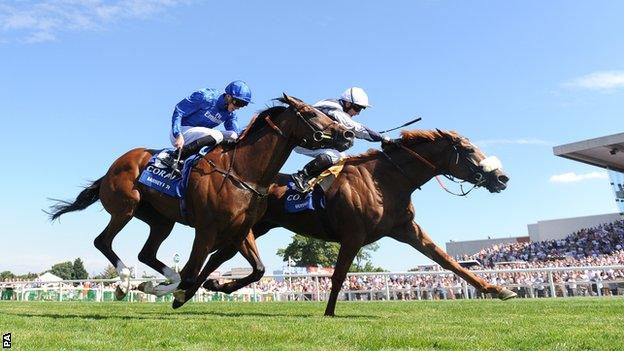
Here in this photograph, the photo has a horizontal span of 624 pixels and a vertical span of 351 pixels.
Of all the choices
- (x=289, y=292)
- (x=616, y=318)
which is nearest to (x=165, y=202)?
(x=616, y=318)

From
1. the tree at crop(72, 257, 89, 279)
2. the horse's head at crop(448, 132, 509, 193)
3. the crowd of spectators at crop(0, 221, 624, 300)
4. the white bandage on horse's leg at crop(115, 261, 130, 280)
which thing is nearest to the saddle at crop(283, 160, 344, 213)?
the horse's head at crop(448, 132, 509, 193)

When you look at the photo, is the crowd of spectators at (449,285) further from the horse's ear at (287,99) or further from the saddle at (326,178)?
the horse's ear at (287,99)

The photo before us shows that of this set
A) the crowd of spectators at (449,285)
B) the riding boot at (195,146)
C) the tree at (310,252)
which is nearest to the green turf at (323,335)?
the riding boot at (195,146)

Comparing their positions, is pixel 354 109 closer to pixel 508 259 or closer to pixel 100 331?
pixel 100 331

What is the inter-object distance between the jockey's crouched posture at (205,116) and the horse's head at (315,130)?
3.10 feet

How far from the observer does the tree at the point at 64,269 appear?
94812 mm

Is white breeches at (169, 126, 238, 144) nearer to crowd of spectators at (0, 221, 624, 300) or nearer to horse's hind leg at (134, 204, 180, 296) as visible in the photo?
horse's hind leg at (134, 204, 180, 296)

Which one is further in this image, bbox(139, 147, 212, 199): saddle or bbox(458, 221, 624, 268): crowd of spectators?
bbox(458, 221, 624, 268): crowd of spectators

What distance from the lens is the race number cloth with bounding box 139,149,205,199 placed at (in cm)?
696

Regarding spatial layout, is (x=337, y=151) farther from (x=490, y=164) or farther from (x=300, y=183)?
(x=490, y=164)

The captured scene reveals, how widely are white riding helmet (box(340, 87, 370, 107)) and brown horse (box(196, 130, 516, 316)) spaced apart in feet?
2.46

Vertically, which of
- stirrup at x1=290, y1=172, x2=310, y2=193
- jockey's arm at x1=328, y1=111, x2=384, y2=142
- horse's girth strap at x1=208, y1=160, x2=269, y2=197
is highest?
jockey's arm at x1=328, y1=111, x2=384, y2=142

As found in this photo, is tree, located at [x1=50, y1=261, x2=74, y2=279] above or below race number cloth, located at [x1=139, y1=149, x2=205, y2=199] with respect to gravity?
above

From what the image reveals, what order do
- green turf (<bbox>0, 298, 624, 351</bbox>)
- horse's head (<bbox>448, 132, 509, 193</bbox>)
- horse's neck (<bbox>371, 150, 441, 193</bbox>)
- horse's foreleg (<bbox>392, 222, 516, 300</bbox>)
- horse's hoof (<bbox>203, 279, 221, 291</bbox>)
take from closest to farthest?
green turf (<bbox>0, 298, 624, 351</bbox>) → horse's hoof (<bbox>203, 279, 221, 291</bbox>) → horse's neck (<bbox>371, 150, 441, 193</bbox>) → horse's head (<bbox>448, 132, 509, 193</bbox>) → horse's foreleg (<bbox>392, 222, 516, 300</bbox>)
